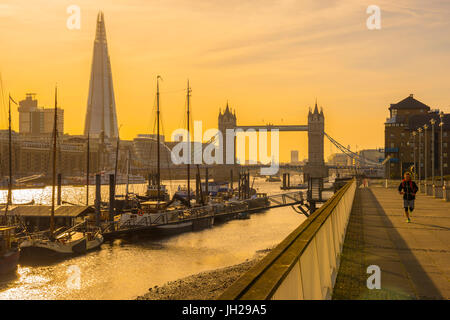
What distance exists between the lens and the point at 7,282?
108ft

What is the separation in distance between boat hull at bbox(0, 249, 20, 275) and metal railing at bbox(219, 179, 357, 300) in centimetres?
3222

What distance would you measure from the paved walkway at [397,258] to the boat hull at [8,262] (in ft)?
88.1

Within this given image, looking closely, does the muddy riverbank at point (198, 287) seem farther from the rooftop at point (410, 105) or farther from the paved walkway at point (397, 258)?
the rooftop at point (410, 105)

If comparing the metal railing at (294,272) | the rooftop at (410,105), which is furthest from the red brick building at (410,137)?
the metal railing at (294,272)

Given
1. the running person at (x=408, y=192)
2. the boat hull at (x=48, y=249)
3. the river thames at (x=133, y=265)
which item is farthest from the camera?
the boat hull at (x=48, y=249)

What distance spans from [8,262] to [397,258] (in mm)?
31526

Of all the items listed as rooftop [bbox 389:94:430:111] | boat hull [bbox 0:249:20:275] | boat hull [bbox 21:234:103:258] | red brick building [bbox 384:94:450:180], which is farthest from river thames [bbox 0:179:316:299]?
rooftop [bbox 389:94:430:111]

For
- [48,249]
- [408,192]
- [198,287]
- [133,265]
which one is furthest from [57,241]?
[408,192]

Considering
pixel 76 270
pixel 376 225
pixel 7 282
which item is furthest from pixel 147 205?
pixel 376 225

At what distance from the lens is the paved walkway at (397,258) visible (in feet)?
23.2

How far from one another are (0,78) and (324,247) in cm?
5496

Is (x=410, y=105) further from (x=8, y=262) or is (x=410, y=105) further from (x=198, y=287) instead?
(x=8, y=262)

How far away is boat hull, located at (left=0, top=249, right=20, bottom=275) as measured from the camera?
34344mm
